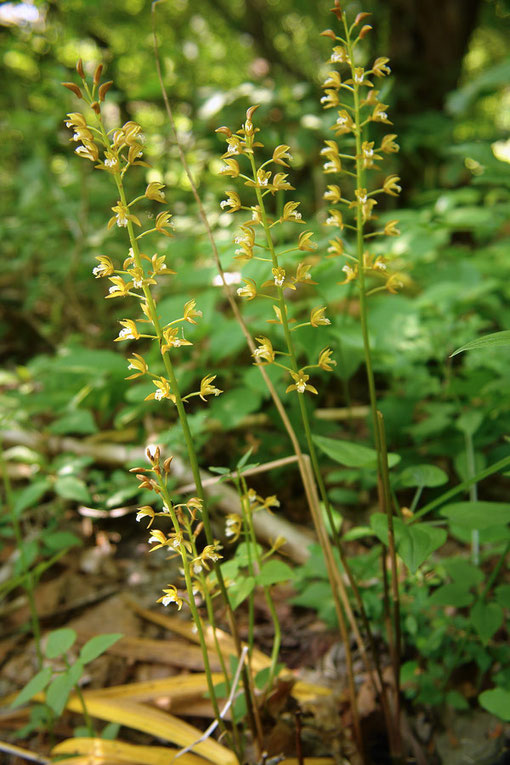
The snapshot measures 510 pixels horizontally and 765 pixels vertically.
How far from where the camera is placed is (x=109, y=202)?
14.2ft

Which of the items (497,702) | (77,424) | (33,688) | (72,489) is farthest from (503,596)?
(77,424)

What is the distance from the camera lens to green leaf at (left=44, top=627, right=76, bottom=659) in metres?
1.19

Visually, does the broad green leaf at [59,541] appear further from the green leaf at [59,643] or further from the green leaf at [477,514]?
the green leaf at [477,514]

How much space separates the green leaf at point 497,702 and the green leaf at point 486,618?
0.50 feet

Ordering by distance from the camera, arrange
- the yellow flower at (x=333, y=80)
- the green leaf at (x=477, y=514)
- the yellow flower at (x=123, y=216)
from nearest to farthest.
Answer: the yellow flower at (x=123, y=216), the yellow flower at (x=333, y=80), the green leaf at (x=477, y=514)

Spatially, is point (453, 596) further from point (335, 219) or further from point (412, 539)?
point (335, 219)

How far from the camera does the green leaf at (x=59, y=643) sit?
3.90 feet

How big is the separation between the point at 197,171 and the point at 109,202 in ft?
2.55

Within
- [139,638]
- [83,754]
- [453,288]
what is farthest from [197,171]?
[83,754]

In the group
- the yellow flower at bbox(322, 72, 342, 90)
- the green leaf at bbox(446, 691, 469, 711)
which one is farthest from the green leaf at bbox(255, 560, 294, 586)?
the yellow flower at bbox(322, 72, 342, 90)

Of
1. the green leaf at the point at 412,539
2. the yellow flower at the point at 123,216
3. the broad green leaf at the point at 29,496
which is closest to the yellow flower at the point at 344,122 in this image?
the yellow flower at the point at 123,216

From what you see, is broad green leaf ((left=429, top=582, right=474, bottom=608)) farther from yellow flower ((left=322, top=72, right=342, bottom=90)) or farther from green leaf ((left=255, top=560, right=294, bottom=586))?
yellow flower ((left=322, top=72, right=342, bottom=90))

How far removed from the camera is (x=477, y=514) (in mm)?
1101

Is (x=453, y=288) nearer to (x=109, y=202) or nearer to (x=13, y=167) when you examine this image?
(x=109, y=202)
